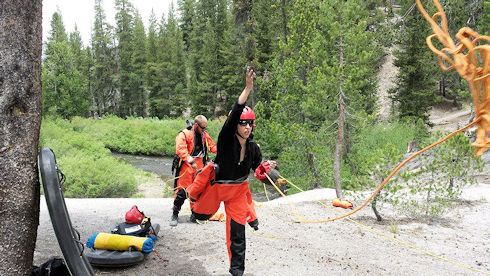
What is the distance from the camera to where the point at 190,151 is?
6684 millimetres

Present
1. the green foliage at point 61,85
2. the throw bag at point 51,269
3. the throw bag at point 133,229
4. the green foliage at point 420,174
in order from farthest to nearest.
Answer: the green foliage at point 61,85 < the green foliage at point 420,174 < the throw bag at point 133,229 < the throw bag at point 51,269

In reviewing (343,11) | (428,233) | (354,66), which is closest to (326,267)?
(428,233)

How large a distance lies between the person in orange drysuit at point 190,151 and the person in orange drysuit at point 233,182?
2.05 m

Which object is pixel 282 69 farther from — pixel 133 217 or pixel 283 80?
pixel 133 217

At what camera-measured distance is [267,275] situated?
4.41m

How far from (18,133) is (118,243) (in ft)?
6.53

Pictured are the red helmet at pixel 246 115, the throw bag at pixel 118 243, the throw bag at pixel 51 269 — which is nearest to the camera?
the throw bag at pixel 51 269

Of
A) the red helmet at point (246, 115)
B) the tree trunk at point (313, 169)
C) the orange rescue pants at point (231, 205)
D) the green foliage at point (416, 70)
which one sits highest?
the green foliage at point (416, 70)

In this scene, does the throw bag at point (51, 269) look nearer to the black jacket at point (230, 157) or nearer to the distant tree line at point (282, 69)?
the black jacket at point (230, 157)

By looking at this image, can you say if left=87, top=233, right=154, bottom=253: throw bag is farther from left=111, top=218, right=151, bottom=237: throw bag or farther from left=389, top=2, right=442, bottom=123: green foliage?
left=389, top=2, right=442, bottom=123: green foliage

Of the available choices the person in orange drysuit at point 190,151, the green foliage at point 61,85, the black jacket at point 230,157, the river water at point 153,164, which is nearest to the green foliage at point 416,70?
the river water at point 153,164

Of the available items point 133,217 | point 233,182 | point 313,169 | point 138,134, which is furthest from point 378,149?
point 138,134

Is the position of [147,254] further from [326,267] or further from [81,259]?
[326,267]

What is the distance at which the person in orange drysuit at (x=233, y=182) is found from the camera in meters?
4.08
